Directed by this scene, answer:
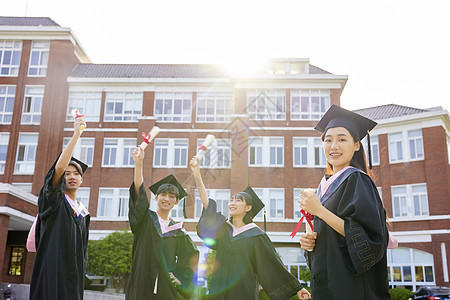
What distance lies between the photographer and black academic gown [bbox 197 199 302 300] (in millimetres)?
4969

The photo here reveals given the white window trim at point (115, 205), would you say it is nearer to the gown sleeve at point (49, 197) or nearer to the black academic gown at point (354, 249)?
the gown sleeve at point (49, 197)

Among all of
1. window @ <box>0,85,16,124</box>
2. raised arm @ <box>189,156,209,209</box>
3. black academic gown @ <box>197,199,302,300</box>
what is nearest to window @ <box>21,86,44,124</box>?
window @ <box>0,85,16,124</box>

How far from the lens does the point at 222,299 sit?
516 centimetres

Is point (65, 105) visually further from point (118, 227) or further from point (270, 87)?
point (270, 87)

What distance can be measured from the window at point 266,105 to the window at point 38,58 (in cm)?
1230

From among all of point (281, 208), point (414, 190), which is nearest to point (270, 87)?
point (281, 208)

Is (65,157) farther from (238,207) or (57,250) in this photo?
(238,207)

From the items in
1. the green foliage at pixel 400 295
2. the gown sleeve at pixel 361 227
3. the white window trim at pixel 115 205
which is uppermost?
the white window trim at pixel 115 205

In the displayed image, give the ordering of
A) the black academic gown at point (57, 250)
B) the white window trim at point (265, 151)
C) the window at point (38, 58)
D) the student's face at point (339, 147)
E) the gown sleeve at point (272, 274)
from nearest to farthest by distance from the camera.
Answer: the student's face at point (339, 147)
the black academic gown at point (57, 250)
the gown sleeve at point (272, 274)
the white window trim at point (265, 151)
the window at point (38, 58)

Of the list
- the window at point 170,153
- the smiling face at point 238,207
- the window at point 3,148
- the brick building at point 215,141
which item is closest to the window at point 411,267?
the brick building at point 215,141

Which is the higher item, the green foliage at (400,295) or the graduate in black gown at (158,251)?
the graduate in black gown at (158,251)

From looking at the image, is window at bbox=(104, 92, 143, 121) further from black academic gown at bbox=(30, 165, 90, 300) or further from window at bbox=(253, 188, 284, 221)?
black academic gown at bbox=(30, 165, 90, 300)

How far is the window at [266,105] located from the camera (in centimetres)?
2612

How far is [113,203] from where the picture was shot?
25484 millimetres
